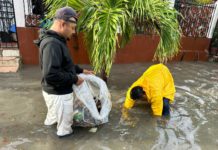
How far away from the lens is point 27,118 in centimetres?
330

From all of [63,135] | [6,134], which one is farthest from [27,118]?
[63,135]

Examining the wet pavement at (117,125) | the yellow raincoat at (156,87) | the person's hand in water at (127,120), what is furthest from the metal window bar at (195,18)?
the person's hand in water at (127,120)

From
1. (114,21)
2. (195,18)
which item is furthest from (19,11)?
(195,18)

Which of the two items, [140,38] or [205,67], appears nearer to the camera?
[140,38]

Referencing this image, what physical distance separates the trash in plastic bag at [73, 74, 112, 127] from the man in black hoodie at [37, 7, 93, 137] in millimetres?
138

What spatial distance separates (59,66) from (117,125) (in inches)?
54.6

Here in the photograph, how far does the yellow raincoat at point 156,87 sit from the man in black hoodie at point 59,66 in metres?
1.19

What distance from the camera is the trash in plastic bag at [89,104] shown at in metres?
2.81

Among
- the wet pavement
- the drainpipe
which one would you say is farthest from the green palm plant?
the drainpipe

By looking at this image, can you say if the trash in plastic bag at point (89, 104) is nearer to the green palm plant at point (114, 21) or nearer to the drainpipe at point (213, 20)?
the green palm plant at point (114, 21)

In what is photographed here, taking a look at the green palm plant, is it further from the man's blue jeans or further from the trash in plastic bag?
the man's blue jeans

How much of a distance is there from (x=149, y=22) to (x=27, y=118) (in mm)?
2502

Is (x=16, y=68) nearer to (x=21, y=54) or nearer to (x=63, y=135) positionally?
(x=21, y=54)

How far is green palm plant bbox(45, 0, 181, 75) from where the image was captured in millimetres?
3297
